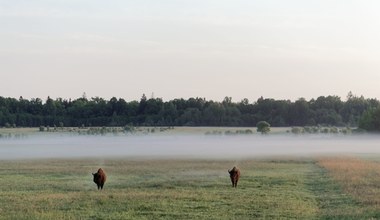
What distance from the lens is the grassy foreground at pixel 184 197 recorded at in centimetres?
2542

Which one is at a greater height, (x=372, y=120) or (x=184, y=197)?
(x=372, y=120)

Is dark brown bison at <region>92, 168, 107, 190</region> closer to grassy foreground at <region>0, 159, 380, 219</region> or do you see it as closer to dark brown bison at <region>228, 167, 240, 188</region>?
grassy foreground at <region>0, 159, 380, 219</region>

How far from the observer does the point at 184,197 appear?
30.0 metres

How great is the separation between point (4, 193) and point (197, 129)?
14533 centimetres

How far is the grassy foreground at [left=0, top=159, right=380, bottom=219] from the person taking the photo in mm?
25422

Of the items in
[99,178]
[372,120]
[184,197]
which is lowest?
[184,197]

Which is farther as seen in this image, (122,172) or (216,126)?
(216,126)

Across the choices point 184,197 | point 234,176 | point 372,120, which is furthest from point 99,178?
point 372,120

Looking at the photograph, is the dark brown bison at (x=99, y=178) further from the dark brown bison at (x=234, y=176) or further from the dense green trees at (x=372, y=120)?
the dense green trees at (x=372, y=120)

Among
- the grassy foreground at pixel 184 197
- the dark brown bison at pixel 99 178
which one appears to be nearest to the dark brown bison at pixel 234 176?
the grassy foreground at pixel 184 197

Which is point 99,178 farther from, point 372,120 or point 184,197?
point 372,120

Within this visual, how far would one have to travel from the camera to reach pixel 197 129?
17688 cm

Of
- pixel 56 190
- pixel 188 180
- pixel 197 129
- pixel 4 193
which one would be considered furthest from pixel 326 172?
pixel 197 129

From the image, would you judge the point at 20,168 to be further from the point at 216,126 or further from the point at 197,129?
the point at 216,126
